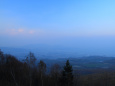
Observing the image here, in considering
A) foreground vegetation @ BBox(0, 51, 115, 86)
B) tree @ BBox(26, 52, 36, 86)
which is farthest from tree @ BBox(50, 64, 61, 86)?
tree @ BBox(26, 52, 36, 86)

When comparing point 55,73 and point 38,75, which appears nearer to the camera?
point 55,73

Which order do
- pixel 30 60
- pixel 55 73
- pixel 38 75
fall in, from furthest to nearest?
1. pixel 38 75
2. pixel 55 73
3. pixel 30 60

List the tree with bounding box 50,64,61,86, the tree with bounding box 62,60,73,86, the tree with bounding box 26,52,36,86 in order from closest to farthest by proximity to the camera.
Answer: the tree with bounding box 62,60,73,86 < the tree with bounding box 26,52,36,86 < the tree with bounding box 50,64,61,86

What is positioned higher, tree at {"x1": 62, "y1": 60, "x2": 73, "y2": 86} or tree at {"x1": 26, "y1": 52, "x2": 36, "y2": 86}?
tree at {"x1": 26, "y1": 52, "x2": 36, "y2": 86}

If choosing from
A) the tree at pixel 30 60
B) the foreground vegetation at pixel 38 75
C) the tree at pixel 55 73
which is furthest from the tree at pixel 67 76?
the tree at pixel 30 60

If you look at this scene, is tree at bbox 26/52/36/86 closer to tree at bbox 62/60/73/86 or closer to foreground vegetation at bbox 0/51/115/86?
foreground vegetation at bbox 0/51/115/86

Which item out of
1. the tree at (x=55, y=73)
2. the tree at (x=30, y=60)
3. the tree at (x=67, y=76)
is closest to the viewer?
the tree at (x=67, y=76)

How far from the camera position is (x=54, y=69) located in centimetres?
1385

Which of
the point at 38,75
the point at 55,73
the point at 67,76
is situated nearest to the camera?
the point at 67,76

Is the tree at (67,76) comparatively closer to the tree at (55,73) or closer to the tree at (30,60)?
the tree at (55,73)

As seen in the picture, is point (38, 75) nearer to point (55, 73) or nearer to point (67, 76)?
point (55, 73)

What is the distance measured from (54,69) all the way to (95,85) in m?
4.80

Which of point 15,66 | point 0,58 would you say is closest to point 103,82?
point 15,66

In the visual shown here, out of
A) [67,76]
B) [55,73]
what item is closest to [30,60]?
[55,73]
